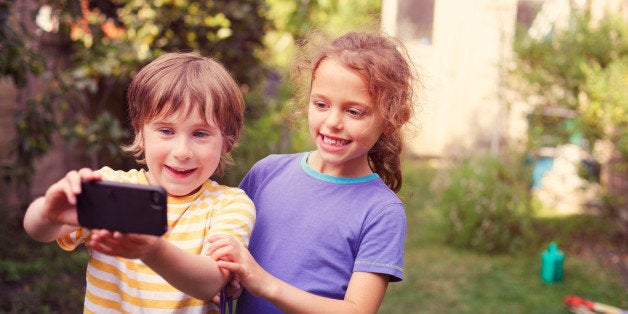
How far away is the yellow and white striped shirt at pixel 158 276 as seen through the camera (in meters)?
1.61

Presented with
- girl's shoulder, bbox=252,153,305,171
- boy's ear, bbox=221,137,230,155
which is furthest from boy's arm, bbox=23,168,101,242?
girl's shoulder, bbox=252,153,305,171

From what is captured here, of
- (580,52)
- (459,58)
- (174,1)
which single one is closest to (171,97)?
(174,1)

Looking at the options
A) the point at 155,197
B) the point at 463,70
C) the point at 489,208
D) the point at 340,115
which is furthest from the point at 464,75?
the point at 155,197

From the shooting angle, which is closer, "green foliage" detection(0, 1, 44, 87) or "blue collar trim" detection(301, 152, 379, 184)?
"blue collar trim" detection(301, 152, 379, 184)

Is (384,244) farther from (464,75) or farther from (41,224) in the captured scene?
(464,75)

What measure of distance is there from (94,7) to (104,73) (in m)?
0.85

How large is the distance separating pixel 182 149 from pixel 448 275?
4.32 meters

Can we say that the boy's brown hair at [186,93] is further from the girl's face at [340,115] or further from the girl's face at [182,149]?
the girl's face at [340,115]

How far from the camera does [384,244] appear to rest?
1718 mm

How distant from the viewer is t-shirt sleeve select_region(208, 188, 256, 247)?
1.60 meters

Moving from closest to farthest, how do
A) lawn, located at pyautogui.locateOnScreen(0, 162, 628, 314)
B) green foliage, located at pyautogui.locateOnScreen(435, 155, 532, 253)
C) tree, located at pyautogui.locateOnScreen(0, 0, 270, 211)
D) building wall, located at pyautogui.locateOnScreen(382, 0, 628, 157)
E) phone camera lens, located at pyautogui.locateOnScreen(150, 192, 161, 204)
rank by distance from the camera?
phone camera lens, located at pyautogui.locateOnScreen(150, 192, 161, 204) → lawn, located at pyautogui.locateOnScreen(0, 162, 628, 314) → tree, located at pyautogui.locateOnScreen(0, 0, 270, 211) → green foliage, located at pyautogui.locateOnScreen(435, 155, 532, 253) → building wall, located at pyautogui.locateOnScreen(382, 0, 628, 157)

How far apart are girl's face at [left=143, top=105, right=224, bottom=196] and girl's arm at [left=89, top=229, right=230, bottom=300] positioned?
249mm

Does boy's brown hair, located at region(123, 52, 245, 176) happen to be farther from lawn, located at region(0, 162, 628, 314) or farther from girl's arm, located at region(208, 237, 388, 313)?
lawn, located at region(0, 162, 628, 314)

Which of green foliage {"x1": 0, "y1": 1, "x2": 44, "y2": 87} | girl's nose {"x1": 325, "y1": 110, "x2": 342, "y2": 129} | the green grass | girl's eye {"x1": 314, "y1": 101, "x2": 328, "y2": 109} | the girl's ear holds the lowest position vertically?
the green grass
